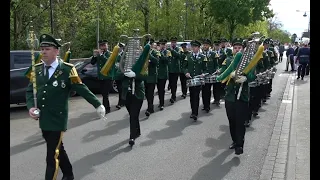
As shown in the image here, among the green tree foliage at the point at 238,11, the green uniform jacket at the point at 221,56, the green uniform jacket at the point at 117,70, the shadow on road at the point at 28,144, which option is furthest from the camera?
the green tree foliage at the point at 238,11

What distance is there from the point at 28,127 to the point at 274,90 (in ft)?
34.7

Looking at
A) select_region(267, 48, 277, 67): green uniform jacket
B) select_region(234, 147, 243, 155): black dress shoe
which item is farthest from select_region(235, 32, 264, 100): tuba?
select_region(267, 48, 277, 67): green uniform jacket

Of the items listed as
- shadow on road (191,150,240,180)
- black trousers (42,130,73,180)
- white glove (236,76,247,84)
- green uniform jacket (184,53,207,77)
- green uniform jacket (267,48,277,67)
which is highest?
green uniform jacket (267,48,277,67)

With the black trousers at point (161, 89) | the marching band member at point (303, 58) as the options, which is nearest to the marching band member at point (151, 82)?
the black trousers at point (161, 89)

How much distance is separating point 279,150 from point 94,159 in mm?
3499

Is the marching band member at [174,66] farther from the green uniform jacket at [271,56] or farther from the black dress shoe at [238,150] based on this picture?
the black dress shoe at [238,150]

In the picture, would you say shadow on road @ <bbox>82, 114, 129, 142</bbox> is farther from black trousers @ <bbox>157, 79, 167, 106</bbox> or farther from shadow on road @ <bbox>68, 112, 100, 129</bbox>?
black trousers @ <bbox>157, 79, 167, 106</bbox>

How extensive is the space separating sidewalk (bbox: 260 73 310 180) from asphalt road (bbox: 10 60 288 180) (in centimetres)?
18

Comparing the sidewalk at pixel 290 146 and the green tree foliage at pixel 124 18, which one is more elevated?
the green tree foliage at pixel 124 18

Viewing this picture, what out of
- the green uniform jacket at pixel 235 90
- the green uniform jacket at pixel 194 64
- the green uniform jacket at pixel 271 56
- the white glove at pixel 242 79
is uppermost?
the green uniform jacket at pixel 271 56

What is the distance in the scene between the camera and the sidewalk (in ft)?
19.1

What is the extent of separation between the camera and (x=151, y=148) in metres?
7.15

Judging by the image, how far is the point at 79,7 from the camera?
75.3 feet

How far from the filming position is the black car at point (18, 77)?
10562mm
